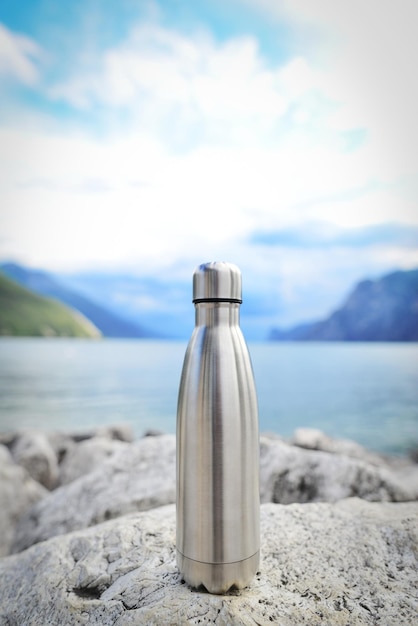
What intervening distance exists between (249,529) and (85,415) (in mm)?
7221

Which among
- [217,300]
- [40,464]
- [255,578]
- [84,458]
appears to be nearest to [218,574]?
[255,578]

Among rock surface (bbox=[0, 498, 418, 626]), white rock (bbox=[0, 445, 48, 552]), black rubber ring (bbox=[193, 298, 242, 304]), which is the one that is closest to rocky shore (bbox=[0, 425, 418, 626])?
rock surface (bbox=[0, 498, 418, 626])

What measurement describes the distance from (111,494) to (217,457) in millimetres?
1330

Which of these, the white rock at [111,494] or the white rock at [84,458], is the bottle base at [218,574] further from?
the white rock at [84,458]

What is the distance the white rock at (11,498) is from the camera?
267 cm

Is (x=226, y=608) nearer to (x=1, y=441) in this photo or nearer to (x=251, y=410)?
(x=251, y=410)

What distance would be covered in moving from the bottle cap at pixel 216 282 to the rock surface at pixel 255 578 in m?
0.74

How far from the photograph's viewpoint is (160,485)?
2.16 m

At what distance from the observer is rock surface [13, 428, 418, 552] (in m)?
1.99

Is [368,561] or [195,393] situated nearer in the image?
[195,393]

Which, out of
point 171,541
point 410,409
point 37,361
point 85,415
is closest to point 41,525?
point 171,541

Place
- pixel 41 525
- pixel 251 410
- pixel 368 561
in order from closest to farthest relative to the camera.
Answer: pixel 251 410 → pixel 368 561 → pixel 41 525

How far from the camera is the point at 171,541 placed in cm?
144

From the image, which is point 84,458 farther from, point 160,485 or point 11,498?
point 160,485
